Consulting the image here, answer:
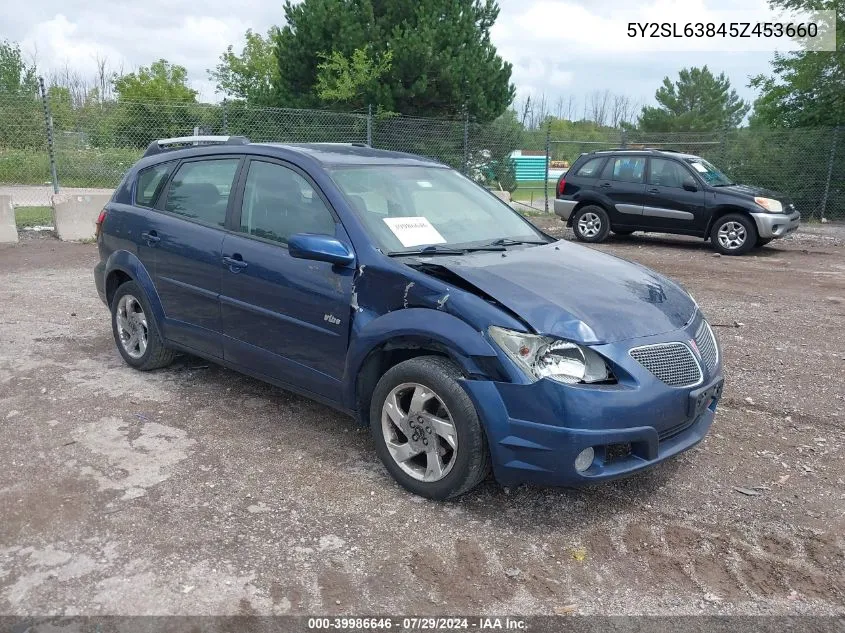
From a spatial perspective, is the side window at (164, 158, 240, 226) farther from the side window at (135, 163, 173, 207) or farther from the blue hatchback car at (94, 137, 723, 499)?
the side window at (135, 163, 173, 207)

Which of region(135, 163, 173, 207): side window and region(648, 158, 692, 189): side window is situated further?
region(648, 158, 692, 189): side window

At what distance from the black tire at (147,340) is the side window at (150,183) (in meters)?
0.61

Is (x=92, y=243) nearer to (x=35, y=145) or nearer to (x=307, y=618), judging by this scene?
(x=35, y=145)

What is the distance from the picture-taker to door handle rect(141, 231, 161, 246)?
4996 mm

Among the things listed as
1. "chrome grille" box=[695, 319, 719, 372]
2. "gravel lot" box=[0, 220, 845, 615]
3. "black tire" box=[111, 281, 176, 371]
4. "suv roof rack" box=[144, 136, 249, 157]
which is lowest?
"gravel lot" box=[0, 220, 845, 615]

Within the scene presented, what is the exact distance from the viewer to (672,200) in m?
12.5

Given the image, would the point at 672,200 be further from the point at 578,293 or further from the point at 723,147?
the point at 578,293

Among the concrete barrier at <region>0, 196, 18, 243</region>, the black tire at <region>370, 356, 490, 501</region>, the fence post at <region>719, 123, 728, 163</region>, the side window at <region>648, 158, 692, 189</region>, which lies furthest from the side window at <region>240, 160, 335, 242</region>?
the fence post at <region>719, 123, 728, 163</region>

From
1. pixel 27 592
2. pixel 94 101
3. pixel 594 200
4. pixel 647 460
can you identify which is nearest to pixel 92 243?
pixel 94 101

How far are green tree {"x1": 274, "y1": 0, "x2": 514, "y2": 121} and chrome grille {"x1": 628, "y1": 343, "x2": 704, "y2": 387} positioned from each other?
53.6 ft

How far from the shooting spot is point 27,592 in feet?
9.09

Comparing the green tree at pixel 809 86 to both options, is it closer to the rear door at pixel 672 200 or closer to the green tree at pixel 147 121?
the rear door at pixel 672 200

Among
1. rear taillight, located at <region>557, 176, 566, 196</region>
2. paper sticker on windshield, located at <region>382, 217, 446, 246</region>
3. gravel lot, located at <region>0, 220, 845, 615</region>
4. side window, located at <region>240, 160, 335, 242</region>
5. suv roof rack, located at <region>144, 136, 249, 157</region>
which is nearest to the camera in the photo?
gravel lot, located at <region>0, 220, 845, 615</region>

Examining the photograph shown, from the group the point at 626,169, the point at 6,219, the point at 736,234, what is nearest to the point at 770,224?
the point at 736,234
